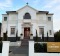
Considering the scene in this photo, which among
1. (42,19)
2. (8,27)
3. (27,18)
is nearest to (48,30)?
(42,19)

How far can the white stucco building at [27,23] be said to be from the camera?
32688 mm

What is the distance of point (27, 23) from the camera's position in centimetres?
3269

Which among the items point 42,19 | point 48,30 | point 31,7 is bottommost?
point 48,30

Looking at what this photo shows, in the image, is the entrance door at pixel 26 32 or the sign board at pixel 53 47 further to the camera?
the entrance door at pixel 26 32

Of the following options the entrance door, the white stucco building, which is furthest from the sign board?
the entrance door

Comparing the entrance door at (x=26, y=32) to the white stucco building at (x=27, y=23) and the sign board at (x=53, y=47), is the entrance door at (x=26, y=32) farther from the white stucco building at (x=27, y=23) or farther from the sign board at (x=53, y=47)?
the sign board at (x=53, y=47)

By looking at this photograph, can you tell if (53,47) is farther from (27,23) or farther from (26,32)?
(26,32)

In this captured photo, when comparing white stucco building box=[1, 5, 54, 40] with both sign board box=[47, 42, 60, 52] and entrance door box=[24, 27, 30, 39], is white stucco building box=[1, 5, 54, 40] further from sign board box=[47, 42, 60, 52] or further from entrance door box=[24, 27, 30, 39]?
sign board box=[47, 42, 60, 52]

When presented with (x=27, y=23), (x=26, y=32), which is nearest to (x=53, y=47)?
(x=27, y=23)

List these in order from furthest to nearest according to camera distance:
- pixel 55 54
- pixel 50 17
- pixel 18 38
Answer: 1. pixel 50 17
2. pixel 18 38
3. pixel 55 54

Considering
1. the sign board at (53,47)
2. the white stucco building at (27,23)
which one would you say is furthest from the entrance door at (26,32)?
the sign board at (53,47)

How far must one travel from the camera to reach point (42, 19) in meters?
33.5

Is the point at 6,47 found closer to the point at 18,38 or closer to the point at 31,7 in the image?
the point at 18,38

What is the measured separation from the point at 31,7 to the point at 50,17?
5.43m
